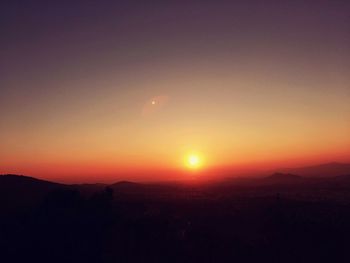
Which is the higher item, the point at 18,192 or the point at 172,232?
the point at 18,192

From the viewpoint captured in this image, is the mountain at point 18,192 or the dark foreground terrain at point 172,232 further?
the mountain at point 18,192

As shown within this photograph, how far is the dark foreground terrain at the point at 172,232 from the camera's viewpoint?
41.0 m

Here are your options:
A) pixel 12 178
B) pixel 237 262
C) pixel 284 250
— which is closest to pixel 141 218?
pixel 237 262

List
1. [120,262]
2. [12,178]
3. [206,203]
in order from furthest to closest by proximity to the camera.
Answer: [12,178], [206,203], [120,262]

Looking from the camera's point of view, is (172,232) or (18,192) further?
(18,192)

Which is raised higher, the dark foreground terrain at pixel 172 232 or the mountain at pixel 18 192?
the mountain at pixel 18 192

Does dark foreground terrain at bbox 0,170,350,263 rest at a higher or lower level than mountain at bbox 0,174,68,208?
lower

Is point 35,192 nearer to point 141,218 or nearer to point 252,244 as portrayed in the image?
point 141,218

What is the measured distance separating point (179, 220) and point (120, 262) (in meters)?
9.22

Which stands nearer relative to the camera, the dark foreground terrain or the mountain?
the dark foreground terrain

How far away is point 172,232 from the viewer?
44.5m

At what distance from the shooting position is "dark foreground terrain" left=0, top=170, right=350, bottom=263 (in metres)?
41.0

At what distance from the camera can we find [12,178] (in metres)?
84.7

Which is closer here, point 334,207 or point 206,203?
point 334,207
